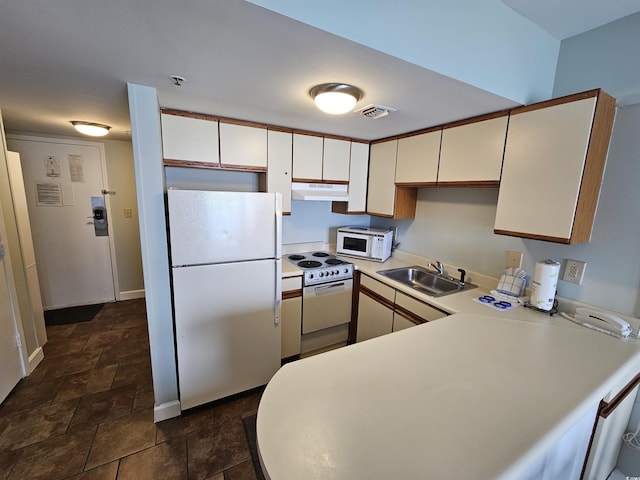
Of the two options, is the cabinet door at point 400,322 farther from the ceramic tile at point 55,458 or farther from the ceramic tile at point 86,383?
the ceramic tile at point 86,383

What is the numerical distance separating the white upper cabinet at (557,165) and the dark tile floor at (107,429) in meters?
2.19

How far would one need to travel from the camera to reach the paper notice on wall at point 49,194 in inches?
125

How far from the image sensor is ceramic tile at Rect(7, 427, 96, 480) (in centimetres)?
151

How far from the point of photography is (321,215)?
3.10m

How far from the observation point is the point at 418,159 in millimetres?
2324

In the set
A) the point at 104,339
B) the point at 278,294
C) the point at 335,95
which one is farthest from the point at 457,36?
the point at 104,339

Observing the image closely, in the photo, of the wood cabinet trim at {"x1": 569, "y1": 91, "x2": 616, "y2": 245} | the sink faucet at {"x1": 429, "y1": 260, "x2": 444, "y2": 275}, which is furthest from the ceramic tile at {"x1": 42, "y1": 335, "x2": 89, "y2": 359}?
the wood cabinet trim at {"x1": 569, "y1": 91, "x2": 616, "y2": 245}

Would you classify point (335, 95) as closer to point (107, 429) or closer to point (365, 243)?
point (365, 243)

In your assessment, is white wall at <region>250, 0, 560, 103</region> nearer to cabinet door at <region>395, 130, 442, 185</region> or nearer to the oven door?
cabinet door at <region>395, 130, 442, 185</region>

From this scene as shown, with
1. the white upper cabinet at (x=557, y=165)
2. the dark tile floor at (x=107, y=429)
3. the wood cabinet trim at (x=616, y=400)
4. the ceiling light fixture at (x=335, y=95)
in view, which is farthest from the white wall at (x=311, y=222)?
the wood cabinet trim at (x=616, y=400)

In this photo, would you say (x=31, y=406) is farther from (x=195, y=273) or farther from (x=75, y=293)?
(x=75, y=293)

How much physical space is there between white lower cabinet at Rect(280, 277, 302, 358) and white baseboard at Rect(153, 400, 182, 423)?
832 millimetres

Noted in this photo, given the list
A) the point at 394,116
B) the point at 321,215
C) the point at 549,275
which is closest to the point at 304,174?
the point at 321,215

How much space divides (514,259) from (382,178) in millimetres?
1331
